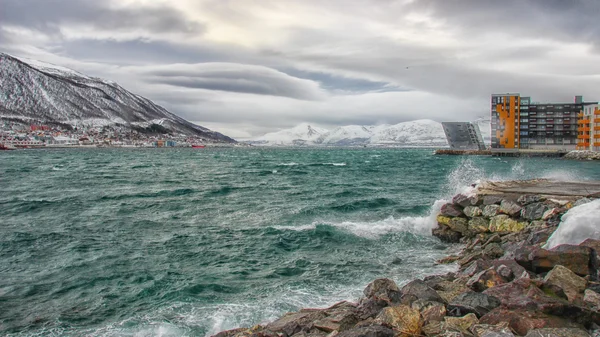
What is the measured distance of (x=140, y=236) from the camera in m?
21.2

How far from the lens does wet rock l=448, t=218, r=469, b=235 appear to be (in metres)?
19.8

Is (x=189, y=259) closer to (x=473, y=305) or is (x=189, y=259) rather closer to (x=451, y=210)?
(x=473, y=305)

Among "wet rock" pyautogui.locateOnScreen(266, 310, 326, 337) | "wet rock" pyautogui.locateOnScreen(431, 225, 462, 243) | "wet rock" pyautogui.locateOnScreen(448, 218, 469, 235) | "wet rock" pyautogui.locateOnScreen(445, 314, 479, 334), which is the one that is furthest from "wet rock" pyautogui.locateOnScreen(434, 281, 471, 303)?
"wet rock" pyautogui.locateOnScreen(448, 218, 469, 235)

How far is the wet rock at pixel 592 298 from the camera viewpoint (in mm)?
8031

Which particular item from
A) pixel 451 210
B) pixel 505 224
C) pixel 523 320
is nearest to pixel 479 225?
pixel 505 224

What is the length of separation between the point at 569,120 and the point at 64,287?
15775 centimetres

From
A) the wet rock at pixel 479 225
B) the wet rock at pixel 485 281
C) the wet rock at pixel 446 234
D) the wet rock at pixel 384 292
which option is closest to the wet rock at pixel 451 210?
the wet rock at pixel 446 234

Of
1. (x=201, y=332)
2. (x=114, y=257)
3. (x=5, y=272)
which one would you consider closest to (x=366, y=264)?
(x=201, y=332)

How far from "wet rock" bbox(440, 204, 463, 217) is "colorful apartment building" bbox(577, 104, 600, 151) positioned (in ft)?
328

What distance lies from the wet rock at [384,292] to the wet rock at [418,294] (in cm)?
26

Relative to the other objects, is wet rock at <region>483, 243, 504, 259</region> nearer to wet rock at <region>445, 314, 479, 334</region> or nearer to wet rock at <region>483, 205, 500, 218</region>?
wet rock at <region>483, 205, 500, 218</region>

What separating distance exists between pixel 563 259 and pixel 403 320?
548 centimetres

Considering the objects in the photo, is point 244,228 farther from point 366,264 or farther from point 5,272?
point 5,272

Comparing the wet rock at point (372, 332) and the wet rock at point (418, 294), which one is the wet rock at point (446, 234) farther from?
the wet rock at point (372, 332)
